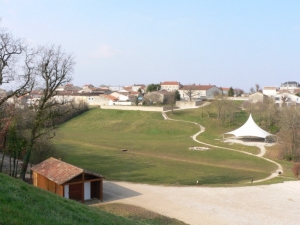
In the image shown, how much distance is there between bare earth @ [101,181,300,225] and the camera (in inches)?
672

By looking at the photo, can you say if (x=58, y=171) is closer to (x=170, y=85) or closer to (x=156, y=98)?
(x=156, y=98)

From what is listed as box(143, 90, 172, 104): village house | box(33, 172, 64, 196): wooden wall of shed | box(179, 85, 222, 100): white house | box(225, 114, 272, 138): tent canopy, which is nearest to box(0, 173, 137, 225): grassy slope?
box(33, 172, 64, 196): wooden wall of shed

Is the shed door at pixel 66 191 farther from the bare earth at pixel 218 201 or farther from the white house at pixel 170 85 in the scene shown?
the white house at pixel 170 85

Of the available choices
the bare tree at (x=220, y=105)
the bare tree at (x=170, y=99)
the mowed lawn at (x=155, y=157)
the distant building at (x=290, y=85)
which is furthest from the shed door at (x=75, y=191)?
the distant building at (x=290, y=85)

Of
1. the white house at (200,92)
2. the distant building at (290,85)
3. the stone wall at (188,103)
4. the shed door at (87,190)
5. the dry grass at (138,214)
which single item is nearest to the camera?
the dry grass at (138,214)

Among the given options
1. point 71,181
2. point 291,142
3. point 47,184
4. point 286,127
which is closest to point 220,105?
point 286,127

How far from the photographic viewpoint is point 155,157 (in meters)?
37.2

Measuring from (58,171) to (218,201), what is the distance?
31.2 feet

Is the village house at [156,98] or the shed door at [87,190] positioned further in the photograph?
the village house at [156,98]

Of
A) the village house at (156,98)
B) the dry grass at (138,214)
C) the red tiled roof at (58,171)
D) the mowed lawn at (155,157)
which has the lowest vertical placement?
the mowed lawn at (155,157)

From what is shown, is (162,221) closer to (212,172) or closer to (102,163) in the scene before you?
(212,172)

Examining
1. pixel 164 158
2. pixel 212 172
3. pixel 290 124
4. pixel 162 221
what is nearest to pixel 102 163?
pixel 164 158

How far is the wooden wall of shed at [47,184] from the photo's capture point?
19231mm

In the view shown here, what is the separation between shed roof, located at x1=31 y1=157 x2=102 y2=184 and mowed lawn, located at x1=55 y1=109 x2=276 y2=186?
6.25m
